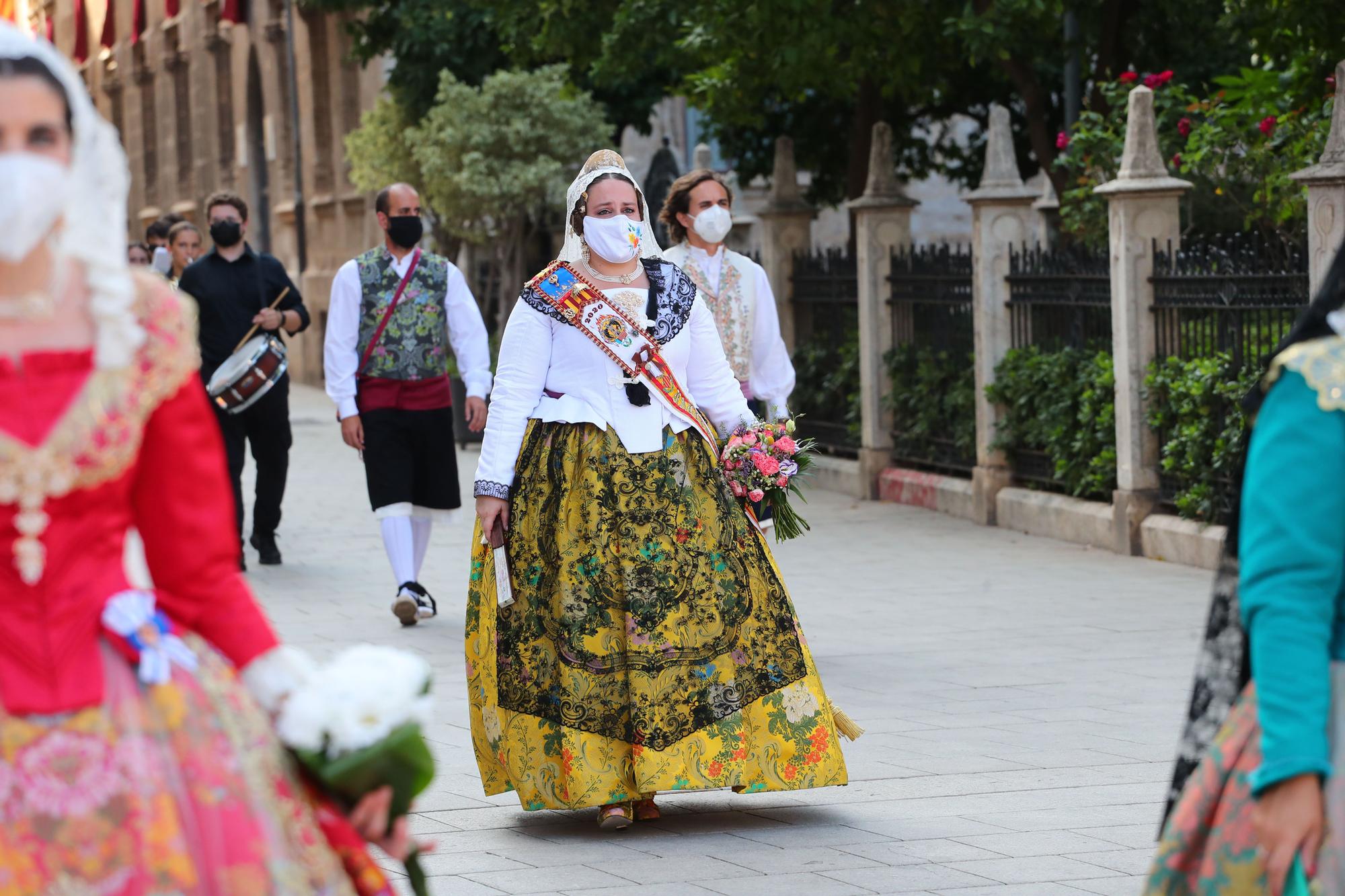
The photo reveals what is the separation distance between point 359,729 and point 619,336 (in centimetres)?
341

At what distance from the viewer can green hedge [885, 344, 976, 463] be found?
14.0 metres

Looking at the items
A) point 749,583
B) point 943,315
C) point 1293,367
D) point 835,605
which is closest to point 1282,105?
point 943,315

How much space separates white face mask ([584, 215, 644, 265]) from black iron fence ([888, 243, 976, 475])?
7808 mm

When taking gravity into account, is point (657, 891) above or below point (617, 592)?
below

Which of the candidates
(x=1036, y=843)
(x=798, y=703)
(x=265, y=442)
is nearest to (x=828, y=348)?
(x=265, y=442)

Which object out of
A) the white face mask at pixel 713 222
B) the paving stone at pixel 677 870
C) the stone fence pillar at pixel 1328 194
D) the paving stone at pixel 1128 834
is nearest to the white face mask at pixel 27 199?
the paving stone at pixel 677 870

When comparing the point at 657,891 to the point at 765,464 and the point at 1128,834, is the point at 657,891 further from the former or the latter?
the point at 765,464

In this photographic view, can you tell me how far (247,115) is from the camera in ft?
130

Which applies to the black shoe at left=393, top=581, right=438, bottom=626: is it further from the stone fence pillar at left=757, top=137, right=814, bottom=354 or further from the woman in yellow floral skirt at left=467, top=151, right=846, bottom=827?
the stone fence pillar at left=757, top=137, right=814, bottom=354

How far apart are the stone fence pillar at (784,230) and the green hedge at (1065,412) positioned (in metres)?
3.64

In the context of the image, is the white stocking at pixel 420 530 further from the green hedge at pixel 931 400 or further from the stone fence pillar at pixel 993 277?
the green hedge at pixel 931 400

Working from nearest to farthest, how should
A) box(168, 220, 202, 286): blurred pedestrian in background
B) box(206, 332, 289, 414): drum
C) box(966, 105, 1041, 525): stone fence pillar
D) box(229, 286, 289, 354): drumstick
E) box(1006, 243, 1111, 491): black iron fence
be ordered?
box(206, 332, 289, 414): drum < box(229, 286, 289, 354): drumstick < box(1006, 243, 1111, 491): black iron fence < box(966, 105, 1041, 525): stone fence pillar < box(168, 220, 202, 286): blurred pedestrian in background

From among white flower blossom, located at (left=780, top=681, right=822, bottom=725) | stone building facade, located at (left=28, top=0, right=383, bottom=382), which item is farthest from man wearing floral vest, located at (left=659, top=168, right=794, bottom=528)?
stone building facade, located at (left=28, top=0, right=383, bottom=382)

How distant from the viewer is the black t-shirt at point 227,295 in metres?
11.9
